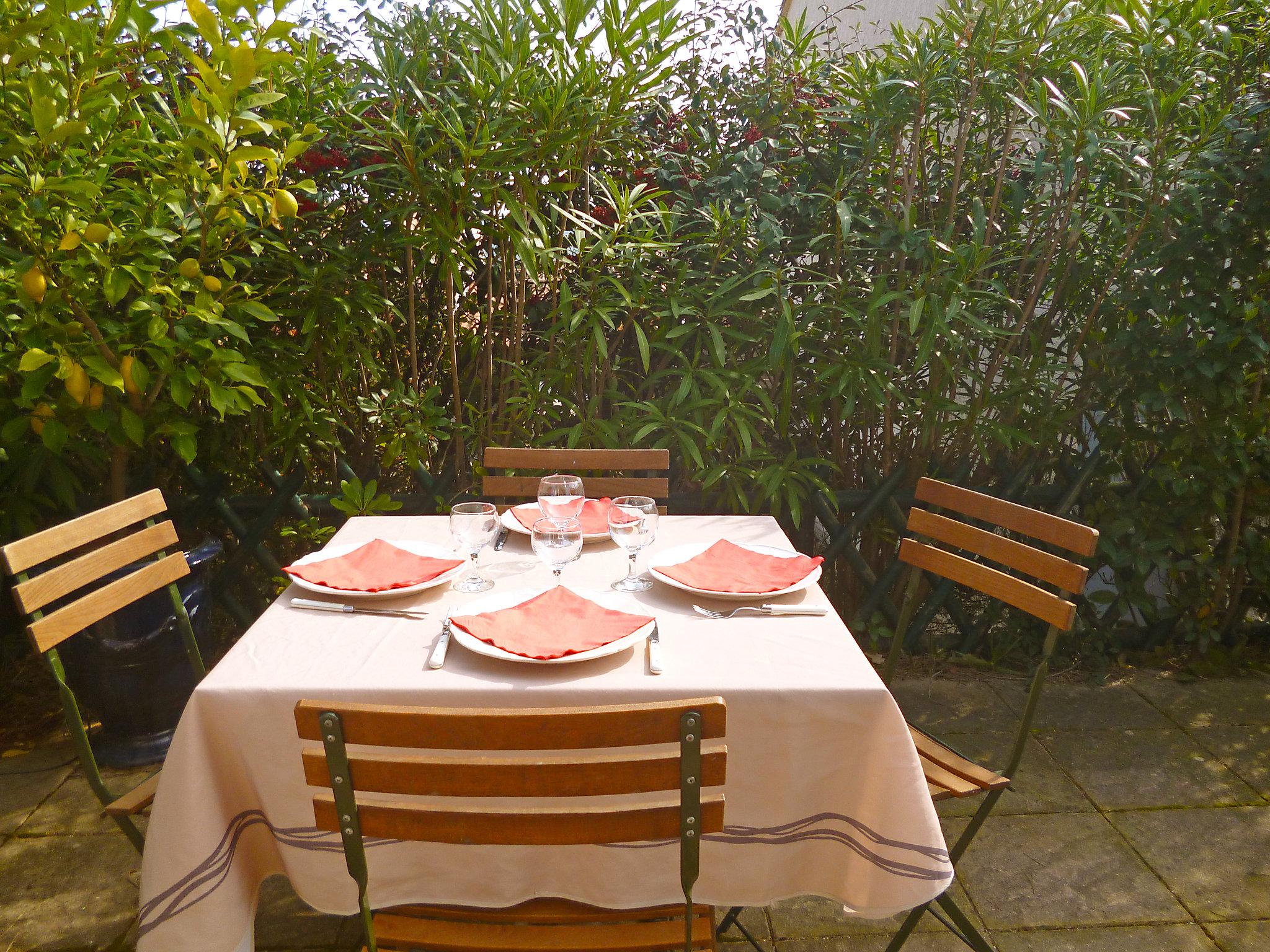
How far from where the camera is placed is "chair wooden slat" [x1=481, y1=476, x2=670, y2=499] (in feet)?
7.13

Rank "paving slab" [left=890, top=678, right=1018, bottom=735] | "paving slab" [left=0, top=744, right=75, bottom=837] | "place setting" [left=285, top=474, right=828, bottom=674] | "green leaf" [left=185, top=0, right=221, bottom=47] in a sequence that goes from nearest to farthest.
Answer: "place setting" [left=285, top=474, right=828, bottom=674] < "green leaf" [left=185, top=0, right=221, bottom=47] < "paving slab" [left=0, top=744, right=75, bottom=837] < "paving slab" [left=890, top=678, right=1018, bottom=735]

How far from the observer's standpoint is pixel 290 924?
178cm

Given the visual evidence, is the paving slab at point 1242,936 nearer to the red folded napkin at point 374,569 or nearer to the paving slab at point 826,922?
the paving slab at point 826,922

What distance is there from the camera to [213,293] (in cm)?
229

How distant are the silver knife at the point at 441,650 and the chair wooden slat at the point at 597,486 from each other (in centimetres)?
89

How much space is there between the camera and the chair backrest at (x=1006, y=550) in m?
1.45

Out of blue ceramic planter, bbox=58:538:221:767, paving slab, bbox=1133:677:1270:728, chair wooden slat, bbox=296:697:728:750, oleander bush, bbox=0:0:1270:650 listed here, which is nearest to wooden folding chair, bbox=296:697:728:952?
chair wooden slat, bbox=296:697:728:750

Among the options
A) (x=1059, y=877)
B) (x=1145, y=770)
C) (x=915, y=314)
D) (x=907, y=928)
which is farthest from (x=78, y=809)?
(x=1145, y=770)

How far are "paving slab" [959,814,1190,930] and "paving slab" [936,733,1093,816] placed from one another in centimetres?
4

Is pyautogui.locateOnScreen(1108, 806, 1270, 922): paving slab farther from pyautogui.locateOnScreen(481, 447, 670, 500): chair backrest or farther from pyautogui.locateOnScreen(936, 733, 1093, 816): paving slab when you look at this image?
pyautogui.locateOnScreen(481, 447, 670, 500): chair backrest

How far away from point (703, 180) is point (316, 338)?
48.2 inches

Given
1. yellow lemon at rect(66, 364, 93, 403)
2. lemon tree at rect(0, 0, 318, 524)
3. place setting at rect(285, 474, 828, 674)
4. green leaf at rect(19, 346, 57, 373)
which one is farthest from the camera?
yellow lemon at rect(66, 364, 93, 403)

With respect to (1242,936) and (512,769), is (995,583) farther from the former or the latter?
(512,769)

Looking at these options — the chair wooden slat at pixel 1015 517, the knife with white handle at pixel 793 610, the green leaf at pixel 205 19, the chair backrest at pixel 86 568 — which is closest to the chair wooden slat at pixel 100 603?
the chair backrest at pixel 86 568
